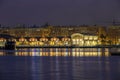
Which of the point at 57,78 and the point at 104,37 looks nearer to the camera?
the point at 57,78

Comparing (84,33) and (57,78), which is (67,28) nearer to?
(84,33)

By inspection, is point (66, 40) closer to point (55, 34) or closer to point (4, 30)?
point (55, 34)

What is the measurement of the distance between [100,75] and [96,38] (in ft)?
390

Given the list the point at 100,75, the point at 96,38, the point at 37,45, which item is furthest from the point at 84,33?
the point at 100,75

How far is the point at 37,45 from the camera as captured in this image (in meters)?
139

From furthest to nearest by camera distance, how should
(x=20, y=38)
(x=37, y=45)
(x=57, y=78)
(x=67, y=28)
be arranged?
(x=67, y=28) → (x=20, y=38) → (x=37, y=45) → (x=57, y=78)

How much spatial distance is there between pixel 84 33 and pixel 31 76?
407 feet

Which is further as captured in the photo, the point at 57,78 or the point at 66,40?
the point at 66,40

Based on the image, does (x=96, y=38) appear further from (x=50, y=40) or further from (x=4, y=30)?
(x=4, y=30)

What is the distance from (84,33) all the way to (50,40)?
10.9 metres

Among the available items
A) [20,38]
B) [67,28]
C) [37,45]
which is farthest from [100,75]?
[67,28]

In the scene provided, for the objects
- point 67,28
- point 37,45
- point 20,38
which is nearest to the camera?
point 37,45

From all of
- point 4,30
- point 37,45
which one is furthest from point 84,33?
point 4,30

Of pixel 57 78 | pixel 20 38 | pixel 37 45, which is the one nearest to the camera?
pixel 57 78
